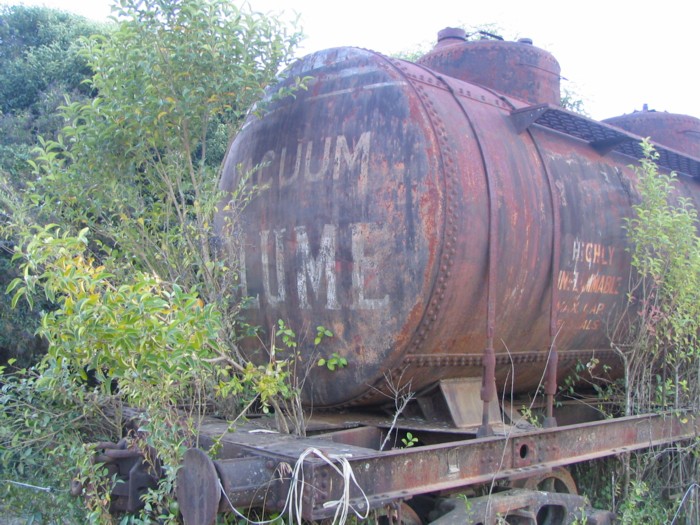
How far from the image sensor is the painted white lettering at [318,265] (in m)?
4.77

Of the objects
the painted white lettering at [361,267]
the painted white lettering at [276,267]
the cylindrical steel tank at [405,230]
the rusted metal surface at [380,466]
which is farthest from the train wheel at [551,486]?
the painted white lettering at [276,267]

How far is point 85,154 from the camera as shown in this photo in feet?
18.6

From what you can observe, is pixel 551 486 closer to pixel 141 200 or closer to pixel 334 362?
pixel 334 362

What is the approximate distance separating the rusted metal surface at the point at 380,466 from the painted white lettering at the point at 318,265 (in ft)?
3.28

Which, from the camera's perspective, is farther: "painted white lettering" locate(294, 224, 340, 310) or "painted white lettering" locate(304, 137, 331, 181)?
"painted white lettering" locate(304, 137, 331, 181)

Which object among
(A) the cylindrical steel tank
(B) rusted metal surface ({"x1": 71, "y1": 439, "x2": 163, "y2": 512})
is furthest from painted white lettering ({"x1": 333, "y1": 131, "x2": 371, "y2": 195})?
(B) rusted metal surface ({"x1": 71, "y1": 439, "x2": 163, "y2": 512})

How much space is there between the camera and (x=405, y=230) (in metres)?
4.51

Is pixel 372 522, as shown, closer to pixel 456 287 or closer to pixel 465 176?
pixel 456 287

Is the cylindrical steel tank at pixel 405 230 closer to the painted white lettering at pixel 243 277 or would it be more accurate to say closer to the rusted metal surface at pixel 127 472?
the painted white lettering at pixel 243 277

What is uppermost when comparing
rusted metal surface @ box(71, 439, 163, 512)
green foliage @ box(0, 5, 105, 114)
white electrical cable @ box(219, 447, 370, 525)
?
green foliage @ box(0, 5, 105, 114)

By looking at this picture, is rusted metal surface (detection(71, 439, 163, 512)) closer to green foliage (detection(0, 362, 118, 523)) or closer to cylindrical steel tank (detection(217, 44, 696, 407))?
green foliage (detection(0, 362, 118, 523))

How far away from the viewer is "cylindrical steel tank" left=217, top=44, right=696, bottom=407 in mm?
4543

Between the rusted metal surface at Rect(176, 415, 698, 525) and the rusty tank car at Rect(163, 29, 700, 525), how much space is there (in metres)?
0.01

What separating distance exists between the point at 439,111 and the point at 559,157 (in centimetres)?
147
